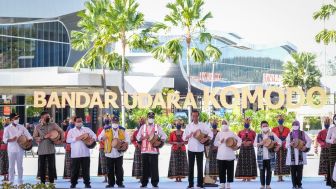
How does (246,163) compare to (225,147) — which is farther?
(246,163)

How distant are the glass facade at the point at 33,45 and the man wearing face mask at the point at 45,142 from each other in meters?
44.9

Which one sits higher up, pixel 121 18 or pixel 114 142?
pixel 121 18

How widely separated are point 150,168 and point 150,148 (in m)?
0.62

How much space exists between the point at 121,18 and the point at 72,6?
30.8 metres

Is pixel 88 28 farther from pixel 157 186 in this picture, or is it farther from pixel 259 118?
pixel 157 186

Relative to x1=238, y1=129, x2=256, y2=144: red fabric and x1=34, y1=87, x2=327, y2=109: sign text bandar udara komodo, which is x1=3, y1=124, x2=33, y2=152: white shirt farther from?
x1=34, y1=87, x2=327, y2=109: sign text bandar udara komodo

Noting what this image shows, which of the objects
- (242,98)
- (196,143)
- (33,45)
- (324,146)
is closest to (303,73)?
(33,45)

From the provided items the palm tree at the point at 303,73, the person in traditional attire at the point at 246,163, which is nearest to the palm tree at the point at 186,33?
the person in traditional attire at the point at 246,163

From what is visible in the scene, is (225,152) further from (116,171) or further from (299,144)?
(116,171)

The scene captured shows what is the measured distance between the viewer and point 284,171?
23.5m

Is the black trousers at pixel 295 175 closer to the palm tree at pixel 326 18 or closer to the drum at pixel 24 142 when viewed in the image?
the drum at pixel 24 142

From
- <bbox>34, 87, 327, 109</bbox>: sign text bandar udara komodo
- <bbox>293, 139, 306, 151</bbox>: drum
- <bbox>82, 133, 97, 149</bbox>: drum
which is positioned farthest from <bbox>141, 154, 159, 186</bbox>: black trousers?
<bbox>34, 87, 327, 109</bbox>: sign text bandar udara komodo

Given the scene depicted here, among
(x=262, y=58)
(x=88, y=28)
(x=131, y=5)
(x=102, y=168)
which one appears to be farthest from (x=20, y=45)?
(x=262, y=58)

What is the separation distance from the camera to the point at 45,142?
2131 centimetres
